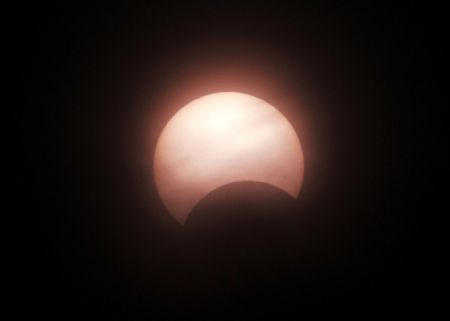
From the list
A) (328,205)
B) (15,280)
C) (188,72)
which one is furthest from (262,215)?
(15,280)

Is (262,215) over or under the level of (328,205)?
under

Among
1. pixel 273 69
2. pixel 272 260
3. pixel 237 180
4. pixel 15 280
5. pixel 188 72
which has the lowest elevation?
pixel 15 280

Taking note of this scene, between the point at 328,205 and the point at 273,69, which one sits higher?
the point at 273,69

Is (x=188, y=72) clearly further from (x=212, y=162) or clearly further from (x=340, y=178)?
(x=340, y=178)

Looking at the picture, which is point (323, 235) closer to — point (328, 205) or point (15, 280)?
point (328, 205)

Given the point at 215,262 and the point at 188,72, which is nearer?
the point at 215,262

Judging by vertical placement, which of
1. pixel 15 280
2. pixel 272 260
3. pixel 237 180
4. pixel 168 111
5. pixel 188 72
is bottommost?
pixel 15 280

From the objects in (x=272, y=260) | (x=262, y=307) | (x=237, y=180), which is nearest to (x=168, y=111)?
(x=237, y=180)

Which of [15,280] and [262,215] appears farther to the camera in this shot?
[15,280]
